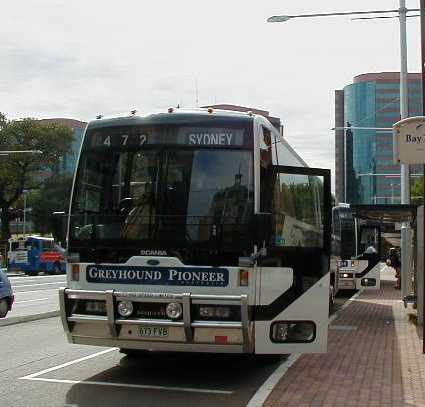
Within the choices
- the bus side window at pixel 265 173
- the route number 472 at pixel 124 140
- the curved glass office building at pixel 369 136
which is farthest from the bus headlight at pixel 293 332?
the curved glass office building at pixel 369 136

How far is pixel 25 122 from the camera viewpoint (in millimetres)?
72688

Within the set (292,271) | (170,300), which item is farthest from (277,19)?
(170,300)

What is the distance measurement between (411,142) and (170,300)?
5.20m

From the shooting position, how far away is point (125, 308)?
8055 millimetres

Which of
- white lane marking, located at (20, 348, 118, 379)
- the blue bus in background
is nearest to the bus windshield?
white lane marking, located at (20, 348, 118, 379)

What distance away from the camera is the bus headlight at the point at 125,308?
8.04m

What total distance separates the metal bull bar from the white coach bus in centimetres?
1

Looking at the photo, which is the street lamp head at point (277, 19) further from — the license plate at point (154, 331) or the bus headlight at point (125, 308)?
the license plate at point (154, 331)

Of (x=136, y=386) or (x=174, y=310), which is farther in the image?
(x=136, y=386)

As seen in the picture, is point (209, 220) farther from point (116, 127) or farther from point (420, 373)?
point (420, 373)

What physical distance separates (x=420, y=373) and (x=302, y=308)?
75.0 inches

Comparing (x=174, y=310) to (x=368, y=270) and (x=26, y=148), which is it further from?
(x=26, y=148)

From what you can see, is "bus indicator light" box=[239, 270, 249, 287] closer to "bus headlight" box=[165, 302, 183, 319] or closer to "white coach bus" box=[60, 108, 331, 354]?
"white coach bus" box=[60, 108, 331, 354]

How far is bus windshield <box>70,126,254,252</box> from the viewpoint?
8.00 meters
